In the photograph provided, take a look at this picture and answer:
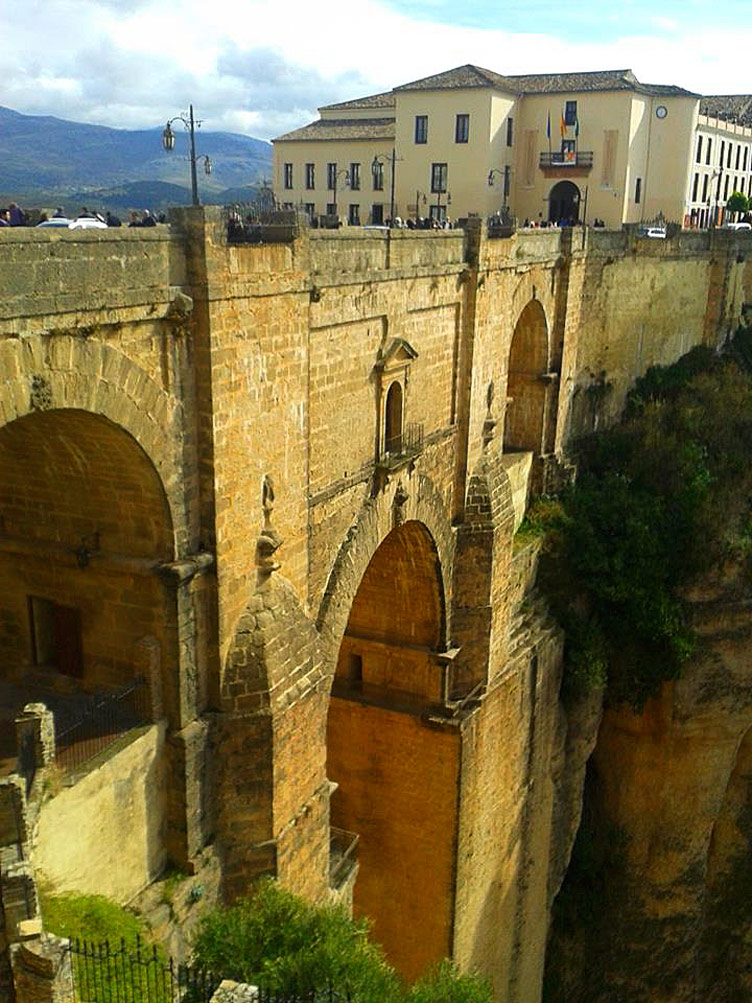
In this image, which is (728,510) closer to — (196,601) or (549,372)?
(549,372)

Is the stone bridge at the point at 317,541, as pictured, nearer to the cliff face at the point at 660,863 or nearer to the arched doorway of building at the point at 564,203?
the cliff face at the point at 660,863

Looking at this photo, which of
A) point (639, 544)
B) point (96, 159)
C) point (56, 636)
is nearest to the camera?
point (56, 636)

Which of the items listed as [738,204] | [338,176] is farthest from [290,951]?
[738,204]

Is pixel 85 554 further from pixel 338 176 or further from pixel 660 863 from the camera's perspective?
pixel 338 176

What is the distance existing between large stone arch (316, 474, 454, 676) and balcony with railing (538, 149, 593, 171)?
32.4 meters

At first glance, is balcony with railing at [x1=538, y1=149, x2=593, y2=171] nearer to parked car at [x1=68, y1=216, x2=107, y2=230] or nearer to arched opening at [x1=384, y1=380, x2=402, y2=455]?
arched opening at [x1=384, y1=380, x2=402, y2=455]

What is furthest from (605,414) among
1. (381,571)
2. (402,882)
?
(402,882)

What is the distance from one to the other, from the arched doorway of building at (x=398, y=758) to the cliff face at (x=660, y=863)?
6737mm

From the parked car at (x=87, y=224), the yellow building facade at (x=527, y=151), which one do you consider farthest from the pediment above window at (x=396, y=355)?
the yellow building facade at (x=527, y=151)

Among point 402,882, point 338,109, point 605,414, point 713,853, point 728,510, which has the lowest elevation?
point 713,853

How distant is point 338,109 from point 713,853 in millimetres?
40945

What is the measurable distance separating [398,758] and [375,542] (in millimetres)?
5263

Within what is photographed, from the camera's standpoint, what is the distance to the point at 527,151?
149 ft

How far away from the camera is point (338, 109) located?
168 feet
